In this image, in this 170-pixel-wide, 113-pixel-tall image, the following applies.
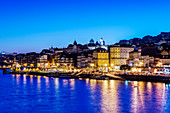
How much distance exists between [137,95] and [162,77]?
14.0 m

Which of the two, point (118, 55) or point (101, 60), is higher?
point (118, 55)

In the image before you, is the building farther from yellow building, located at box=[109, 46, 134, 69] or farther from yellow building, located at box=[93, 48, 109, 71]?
yellow building, located at box=[109, 46, 134, 69]

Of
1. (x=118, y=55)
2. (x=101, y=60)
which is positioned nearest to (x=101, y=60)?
(x=101, y=60)

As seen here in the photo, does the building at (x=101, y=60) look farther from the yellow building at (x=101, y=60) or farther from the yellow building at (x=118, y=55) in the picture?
the yellow building at (x=118, y=55)

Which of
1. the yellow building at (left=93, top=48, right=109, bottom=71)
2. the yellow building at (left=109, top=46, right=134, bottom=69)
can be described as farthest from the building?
the yellow building at (left=109, top=46, right=134, bottom=69)

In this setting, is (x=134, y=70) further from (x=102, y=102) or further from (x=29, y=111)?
(x=29, y=111)

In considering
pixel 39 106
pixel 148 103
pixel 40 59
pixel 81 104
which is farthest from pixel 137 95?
pixel 40 59

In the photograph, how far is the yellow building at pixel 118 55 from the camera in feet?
198

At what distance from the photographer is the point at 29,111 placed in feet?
66.5

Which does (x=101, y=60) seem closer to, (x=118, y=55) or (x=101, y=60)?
(x=101, y=60)

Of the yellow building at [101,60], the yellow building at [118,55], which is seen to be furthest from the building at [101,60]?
the yellow building at [118,55]

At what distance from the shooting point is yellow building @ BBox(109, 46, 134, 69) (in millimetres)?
60312

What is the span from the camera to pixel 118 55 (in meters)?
61.1

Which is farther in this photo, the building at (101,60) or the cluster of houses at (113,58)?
the building at (101,60)
